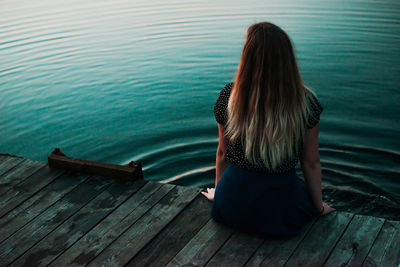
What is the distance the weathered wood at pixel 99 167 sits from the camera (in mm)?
3873

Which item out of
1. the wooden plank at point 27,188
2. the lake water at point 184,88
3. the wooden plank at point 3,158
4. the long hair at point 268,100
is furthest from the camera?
the lake water at point 184,88

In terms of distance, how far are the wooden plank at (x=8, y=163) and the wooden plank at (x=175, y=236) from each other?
2.29 meters

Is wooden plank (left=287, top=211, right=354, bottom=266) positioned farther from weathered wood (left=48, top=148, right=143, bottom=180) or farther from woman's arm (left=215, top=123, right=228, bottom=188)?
weathered wood (left=48, top=148, right=143, bottom=180)

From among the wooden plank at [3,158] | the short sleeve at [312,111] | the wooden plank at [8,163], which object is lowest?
the wooden plank at [8,163]

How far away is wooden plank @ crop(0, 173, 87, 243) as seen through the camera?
11.1ft

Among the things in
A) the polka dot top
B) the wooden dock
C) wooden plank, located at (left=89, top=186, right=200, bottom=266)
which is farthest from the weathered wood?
the polka dot top

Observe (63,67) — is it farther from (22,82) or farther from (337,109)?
(337,109)

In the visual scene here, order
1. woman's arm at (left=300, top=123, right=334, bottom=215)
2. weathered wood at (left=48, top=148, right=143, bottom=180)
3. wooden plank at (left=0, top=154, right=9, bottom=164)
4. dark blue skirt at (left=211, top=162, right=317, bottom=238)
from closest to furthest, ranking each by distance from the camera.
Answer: woman's arm at (left=300, top=123, right=334, bottom=215)
dark blue skirt at (left=211, top=162, right=317, bottom=238)
weathered wood at (left=48, top=148, right=143, bottom=180)
wooden plank at (left=0, top=154, right=9, bottom=164)

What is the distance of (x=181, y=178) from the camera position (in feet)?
17.7

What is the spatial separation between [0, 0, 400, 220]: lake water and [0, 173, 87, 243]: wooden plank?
5.54ft

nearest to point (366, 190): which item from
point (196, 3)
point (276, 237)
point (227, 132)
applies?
point (276, 237)

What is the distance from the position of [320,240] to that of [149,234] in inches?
55.5

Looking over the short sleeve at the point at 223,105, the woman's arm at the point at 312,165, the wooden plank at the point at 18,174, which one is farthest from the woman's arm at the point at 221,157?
the wooden plank at the point at 18,174

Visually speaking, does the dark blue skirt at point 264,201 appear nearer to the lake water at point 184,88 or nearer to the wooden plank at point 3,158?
the lake water at point 184,88
